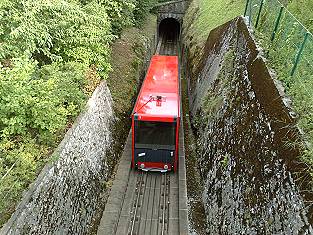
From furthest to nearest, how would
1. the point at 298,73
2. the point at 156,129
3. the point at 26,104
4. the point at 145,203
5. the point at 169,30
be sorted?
the point at 169,30
the point at 156,129
the point at 145,203
the point at 298,73
the point at 26,104

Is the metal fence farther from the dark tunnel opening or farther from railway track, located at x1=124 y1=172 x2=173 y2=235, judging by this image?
the dark tunnel opening

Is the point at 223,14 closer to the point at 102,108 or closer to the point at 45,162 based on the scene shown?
the point at 102,108

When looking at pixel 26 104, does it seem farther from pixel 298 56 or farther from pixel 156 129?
pixel 298 56

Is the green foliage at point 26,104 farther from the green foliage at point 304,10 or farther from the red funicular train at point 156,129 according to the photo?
the green foliage at point 304,10

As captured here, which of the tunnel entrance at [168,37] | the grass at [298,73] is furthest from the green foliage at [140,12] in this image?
the grass at [298,73]

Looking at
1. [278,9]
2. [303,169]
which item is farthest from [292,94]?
[278,9]

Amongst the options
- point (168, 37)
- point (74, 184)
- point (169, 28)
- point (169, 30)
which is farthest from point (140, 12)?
A: point (74, 184)
